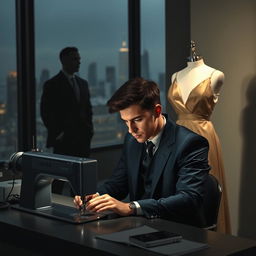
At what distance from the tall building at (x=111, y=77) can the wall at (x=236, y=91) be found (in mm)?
2468

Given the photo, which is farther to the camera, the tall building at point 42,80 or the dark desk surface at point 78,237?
the tall building at point 42,80

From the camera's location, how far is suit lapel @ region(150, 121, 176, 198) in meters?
2.85

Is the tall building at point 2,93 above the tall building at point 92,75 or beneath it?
beneath

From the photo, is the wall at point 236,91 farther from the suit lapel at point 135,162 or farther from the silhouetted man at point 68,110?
the suit lapel at point 135,162

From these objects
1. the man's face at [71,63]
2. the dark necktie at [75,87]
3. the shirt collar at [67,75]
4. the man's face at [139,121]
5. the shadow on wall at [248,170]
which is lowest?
the shadow on wall at [248,170]

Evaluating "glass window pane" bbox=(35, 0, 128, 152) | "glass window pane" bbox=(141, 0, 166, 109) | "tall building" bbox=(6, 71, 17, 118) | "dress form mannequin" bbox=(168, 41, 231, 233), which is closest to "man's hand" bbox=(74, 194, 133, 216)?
"dress form mannequin" bbox=(168, 41, 231, 233)

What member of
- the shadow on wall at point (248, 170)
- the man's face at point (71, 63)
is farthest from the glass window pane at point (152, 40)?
the shadow on wall at point (248, 170)

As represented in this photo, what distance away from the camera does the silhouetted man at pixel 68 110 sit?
5.69 meters

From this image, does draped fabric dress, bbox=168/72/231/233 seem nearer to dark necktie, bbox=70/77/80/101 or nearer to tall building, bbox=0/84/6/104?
dark necktie, bbox=70/77/80/101

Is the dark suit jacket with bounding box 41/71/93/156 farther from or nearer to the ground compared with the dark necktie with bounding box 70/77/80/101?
nearer to the ground

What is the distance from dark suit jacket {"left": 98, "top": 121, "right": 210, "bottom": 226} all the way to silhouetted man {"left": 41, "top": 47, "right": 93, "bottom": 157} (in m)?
2.71

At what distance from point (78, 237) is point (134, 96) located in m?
0.80

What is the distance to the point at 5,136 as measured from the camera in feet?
18.3

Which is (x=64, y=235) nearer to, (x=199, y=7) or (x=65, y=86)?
(x=199, y=7)
